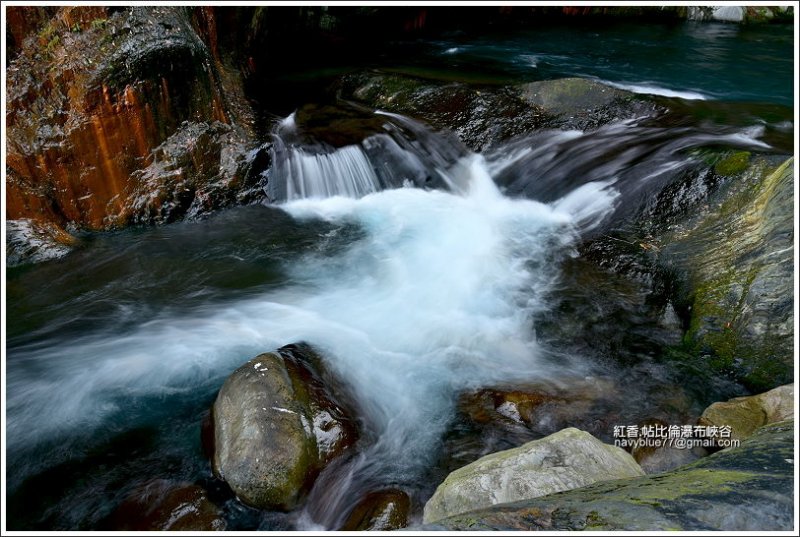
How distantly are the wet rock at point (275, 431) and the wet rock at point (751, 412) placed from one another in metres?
2.91

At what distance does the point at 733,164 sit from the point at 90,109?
758 centimetres

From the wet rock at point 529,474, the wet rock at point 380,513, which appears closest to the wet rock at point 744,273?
the wet rock at point 529,474

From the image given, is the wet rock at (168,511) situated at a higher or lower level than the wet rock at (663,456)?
higher

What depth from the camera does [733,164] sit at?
5.69 meters

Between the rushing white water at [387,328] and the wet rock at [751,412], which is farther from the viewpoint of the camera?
the rushing white water at [387,328]

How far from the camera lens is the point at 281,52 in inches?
506

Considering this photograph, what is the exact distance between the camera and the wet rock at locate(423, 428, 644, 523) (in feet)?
9.67

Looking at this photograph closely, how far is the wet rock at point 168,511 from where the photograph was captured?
11.4 feet

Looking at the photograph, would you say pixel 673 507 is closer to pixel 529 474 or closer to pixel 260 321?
pixel 529 474

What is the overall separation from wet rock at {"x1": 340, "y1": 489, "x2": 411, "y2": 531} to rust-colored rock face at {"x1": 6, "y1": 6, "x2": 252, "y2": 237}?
17.0 feet

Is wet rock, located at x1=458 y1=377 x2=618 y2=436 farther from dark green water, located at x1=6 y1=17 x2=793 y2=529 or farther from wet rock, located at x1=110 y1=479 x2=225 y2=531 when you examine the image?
wet rock, located at x1=110 y1=479 x2=225 y2=531

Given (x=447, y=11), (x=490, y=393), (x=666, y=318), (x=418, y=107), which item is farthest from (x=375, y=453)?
(x=447, y=11)

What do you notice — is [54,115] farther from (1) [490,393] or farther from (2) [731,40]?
(2) [731,40]

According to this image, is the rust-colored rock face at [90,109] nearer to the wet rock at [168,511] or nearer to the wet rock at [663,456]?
the wet rock at [168,511]
